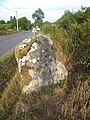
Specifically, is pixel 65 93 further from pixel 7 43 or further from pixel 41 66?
pixel 7 43

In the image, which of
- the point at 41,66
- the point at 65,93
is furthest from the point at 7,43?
the point at 65,93

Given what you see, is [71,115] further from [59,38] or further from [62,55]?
[59,38]

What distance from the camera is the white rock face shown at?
6805 millimetres

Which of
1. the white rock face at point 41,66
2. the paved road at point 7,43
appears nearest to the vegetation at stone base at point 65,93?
the white rock face at point 41,66

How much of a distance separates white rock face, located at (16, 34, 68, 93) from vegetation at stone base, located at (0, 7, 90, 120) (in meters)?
0.22

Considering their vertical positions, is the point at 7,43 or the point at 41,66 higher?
the point at 41,66

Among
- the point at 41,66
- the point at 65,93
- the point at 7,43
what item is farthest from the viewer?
the point at 7,43

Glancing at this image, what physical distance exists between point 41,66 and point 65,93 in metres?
1.26

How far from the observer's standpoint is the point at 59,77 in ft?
23.0

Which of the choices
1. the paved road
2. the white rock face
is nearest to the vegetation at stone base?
the white rock face

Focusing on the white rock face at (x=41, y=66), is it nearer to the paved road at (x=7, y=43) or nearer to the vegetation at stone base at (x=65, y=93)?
the vegetation at stone base at (x=65, y=93)

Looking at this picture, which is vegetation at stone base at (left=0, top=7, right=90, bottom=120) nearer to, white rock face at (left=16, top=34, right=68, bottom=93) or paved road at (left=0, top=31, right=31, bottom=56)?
white rock face at (left=16, top=34, right=68, bottom=93)

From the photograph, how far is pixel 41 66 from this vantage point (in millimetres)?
7004

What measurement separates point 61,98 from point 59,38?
3.36m
